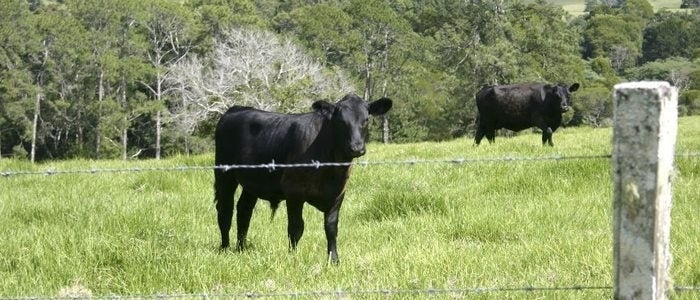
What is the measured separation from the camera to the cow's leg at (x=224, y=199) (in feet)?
20.5

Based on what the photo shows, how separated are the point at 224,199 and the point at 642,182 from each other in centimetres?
430

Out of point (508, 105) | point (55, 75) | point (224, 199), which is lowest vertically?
point (224, 199)

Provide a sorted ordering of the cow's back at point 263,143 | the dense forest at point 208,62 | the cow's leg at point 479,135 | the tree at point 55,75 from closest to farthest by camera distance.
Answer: the cow's back at point 263,143, the cow's leg at point 479,135, the dense forest at point 208,62, the tree at point 55,75

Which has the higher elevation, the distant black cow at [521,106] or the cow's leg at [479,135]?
the distant black cow at [521,106]

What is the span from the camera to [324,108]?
5566 millimetres

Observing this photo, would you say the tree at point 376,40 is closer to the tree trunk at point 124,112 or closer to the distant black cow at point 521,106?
the tree trunk at point 124,112

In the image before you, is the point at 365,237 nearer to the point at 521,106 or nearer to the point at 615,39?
the point at 521,106

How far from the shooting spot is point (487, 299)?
4047 millimetres

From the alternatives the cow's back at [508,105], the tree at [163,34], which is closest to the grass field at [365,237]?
the cow's back at [508,105]

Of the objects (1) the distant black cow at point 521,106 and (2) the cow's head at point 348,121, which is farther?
(1) the distant black cow at point 521,106

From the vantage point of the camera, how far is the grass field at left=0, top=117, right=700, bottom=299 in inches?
182

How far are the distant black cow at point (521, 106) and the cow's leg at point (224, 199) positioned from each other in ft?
35.2

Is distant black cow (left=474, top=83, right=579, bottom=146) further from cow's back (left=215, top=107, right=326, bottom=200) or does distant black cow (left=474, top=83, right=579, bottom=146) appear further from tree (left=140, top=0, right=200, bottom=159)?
tree (left=140, top=0, right=200, bottom=159)

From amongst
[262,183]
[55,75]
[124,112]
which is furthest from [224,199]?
[55,75]
